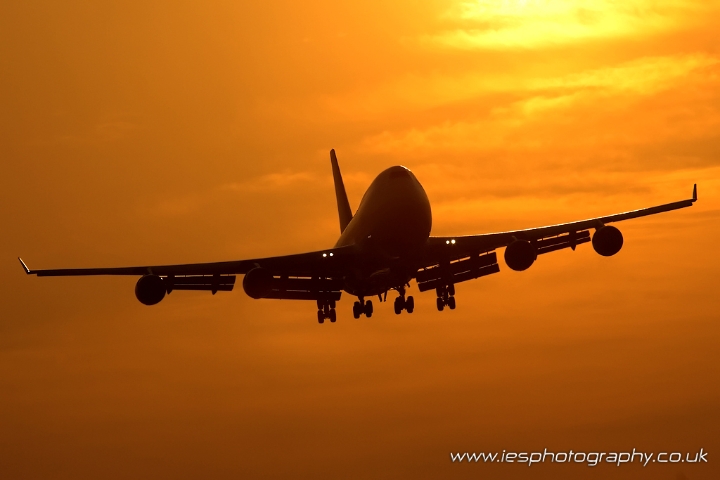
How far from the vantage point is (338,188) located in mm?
102062

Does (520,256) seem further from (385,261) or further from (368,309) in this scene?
(368,309)

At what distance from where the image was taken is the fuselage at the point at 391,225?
66.1 metres

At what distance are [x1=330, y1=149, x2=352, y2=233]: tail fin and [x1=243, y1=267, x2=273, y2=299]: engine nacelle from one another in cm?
2511

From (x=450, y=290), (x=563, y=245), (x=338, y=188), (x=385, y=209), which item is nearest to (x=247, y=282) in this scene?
(x=385, y=209)

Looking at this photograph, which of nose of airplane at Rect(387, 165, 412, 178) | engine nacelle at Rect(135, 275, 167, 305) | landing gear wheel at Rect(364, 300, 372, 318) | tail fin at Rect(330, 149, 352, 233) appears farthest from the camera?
tail fin at Rect(330, 149, 352, 233)

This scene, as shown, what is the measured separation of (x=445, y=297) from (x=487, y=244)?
18.7 ft

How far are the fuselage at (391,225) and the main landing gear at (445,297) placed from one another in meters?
5.80

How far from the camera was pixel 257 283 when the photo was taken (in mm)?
69688

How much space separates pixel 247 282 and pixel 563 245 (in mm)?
21195

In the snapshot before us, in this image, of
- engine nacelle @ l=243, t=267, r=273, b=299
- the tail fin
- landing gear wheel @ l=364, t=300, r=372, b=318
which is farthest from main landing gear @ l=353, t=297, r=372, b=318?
the tail fin

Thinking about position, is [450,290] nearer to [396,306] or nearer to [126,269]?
[396,306]

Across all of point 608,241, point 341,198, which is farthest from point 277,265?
point 341,198

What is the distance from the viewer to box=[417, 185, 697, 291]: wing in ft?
237

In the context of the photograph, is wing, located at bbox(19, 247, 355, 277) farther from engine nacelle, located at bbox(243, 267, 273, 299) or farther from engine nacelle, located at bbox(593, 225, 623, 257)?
engine nacelle, located at bbox(593, 225, 623, 257)
